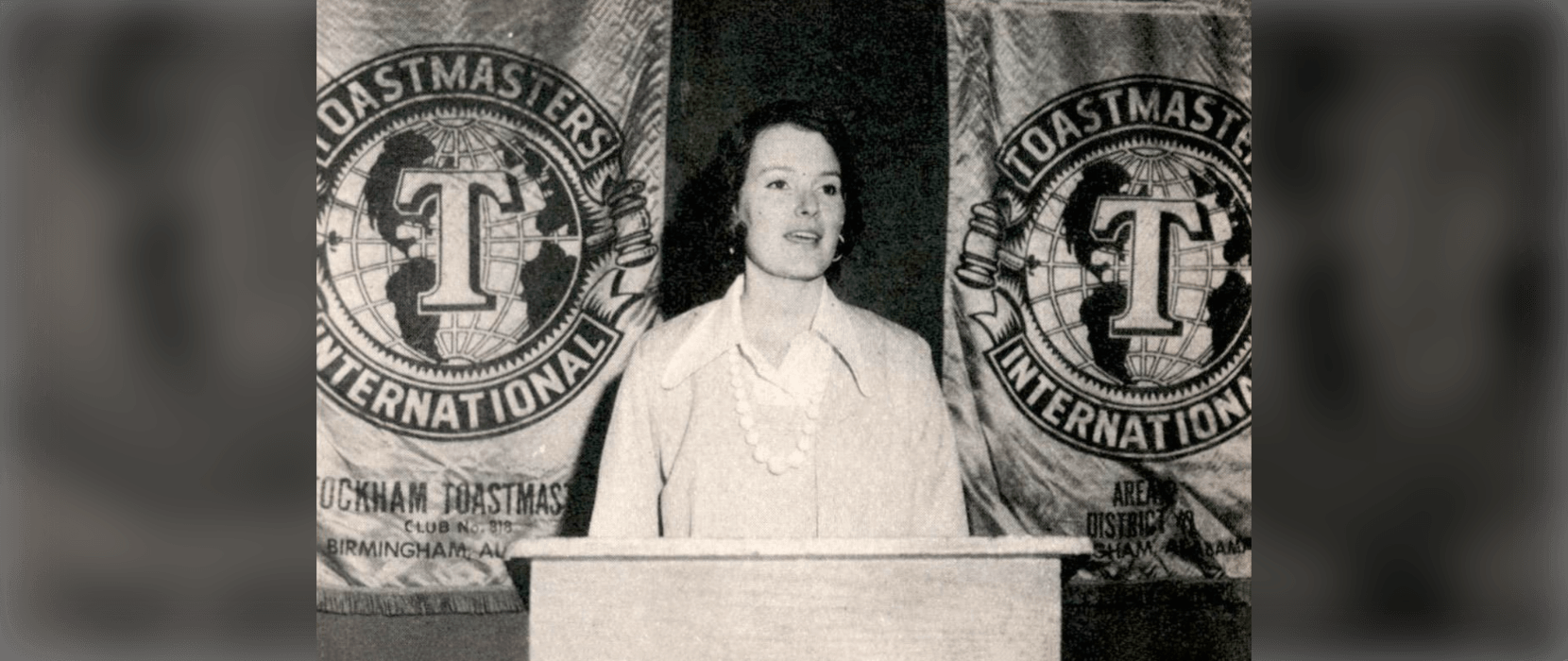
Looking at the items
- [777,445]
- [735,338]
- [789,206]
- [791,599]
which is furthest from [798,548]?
[789,206]

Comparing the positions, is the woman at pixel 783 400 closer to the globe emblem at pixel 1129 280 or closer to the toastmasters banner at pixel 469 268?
the toastmasters banner at pixel 469 268

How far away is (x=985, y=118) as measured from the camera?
2.48 metres

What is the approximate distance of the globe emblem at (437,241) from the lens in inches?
94.3

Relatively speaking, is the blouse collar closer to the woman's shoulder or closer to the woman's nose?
the woman's shoulder

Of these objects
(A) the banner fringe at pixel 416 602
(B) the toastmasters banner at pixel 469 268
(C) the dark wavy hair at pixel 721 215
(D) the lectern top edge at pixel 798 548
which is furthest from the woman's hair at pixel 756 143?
(A) the banner fringe at pixel 416 602

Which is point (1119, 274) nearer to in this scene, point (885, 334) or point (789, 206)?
point (885, 334)

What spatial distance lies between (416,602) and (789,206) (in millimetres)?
822

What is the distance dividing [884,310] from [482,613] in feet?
2.50

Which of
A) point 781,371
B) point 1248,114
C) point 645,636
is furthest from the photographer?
point 1248,114

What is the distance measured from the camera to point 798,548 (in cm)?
213

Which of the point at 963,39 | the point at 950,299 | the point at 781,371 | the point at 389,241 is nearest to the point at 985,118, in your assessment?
the point at 963,39

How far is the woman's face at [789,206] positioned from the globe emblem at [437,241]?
276mm

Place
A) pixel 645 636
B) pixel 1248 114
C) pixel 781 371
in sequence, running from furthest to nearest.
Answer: pixel 1248 114
pixel 781 371
pixel 645 636

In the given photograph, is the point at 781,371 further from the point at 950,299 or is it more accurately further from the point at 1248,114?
the point at 1248,114
